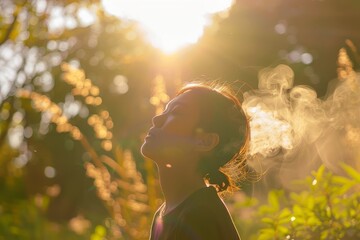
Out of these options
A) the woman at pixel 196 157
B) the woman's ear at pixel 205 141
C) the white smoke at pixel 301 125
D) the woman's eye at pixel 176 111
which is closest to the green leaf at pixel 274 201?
the white smoke at pixel 301 125

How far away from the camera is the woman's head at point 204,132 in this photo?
98.8 inches

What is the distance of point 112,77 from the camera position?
1419cm

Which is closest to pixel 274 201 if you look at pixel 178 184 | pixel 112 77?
pixel 178 184

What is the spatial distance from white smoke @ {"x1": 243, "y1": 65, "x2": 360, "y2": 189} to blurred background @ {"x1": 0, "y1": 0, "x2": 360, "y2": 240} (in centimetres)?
24

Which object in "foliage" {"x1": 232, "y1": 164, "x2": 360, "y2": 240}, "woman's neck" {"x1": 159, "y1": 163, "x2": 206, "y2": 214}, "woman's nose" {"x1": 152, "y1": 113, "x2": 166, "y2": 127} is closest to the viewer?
"woman's neck" {"x1": 159, "y1": 163, "x2": 206, "y2": 214}

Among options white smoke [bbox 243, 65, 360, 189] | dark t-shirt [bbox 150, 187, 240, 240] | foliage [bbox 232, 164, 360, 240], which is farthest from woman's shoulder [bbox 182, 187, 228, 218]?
white smoke [bbox 243, 65, 360, 189]

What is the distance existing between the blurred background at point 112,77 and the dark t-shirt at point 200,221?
3.43 ft

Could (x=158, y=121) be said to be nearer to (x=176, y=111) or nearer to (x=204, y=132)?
(x=176, y=111)

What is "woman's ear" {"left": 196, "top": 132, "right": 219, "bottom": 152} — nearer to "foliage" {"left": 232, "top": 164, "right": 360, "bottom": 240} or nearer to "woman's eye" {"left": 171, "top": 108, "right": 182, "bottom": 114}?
"woman's eye" {"left": 171, "top": 108, "right": 182, "bottom": 114}

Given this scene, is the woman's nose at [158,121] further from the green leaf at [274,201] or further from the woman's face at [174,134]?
the green leaf at [274,201]

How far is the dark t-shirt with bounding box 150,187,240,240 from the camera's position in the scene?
2236 millimetres

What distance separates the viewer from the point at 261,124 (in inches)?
122

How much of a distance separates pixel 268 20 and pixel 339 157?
5.81 m

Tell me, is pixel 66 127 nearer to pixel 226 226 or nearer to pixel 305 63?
pixel 226 226
